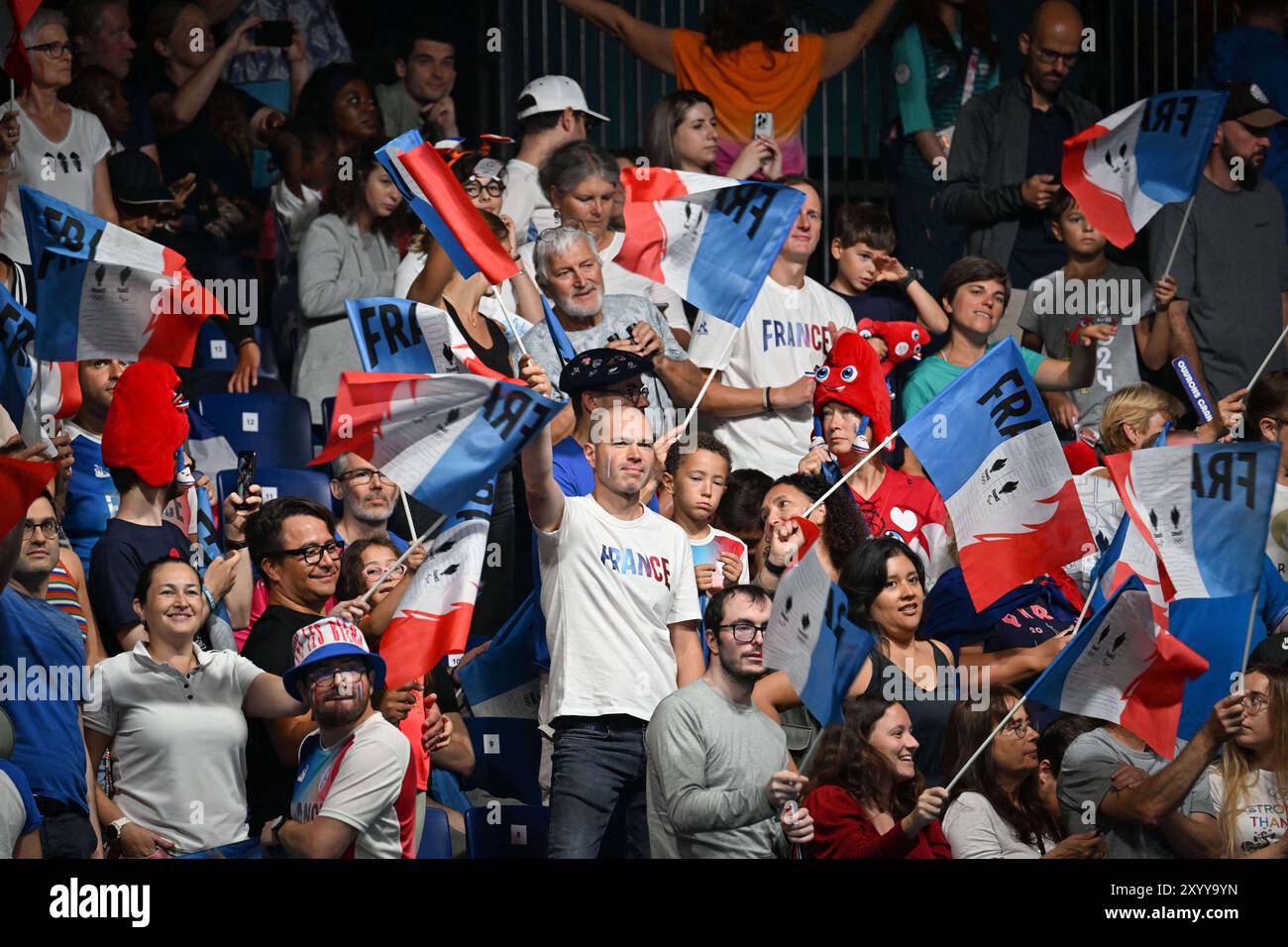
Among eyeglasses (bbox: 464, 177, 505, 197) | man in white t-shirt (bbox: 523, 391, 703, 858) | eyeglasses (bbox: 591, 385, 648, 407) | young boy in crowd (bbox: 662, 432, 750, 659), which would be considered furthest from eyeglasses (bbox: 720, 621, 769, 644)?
eyeglasses (bbox: 464, 177, 505, 197)

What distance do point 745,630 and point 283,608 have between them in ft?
4.80

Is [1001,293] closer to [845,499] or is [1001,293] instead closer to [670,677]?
[845,499]

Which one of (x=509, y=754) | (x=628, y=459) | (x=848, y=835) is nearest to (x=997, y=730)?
(x=848, y=835)

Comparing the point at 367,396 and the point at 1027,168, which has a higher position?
the point at 1027,168

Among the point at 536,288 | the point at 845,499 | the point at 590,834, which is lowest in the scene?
the point at 590,834

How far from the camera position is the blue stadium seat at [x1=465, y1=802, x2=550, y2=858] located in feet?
22.3

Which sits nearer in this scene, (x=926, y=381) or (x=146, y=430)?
(x=146, y=430)

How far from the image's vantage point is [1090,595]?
Result: 6852mm

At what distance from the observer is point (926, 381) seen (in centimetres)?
889

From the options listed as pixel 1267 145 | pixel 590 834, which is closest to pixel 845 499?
pixel 590 834

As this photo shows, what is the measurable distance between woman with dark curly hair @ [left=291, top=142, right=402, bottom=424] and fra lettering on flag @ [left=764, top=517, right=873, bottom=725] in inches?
117

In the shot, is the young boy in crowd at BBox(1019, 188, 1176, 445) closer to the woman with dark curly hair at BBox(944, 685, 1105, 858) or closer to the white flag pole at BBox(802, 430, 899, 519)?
the white flag pole at BBox(802, 430, 899, 519)

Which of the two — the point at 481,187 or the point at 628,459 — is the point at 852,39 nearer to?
the point at 481,187

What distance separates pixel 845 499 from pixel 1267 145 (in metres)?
3.20
